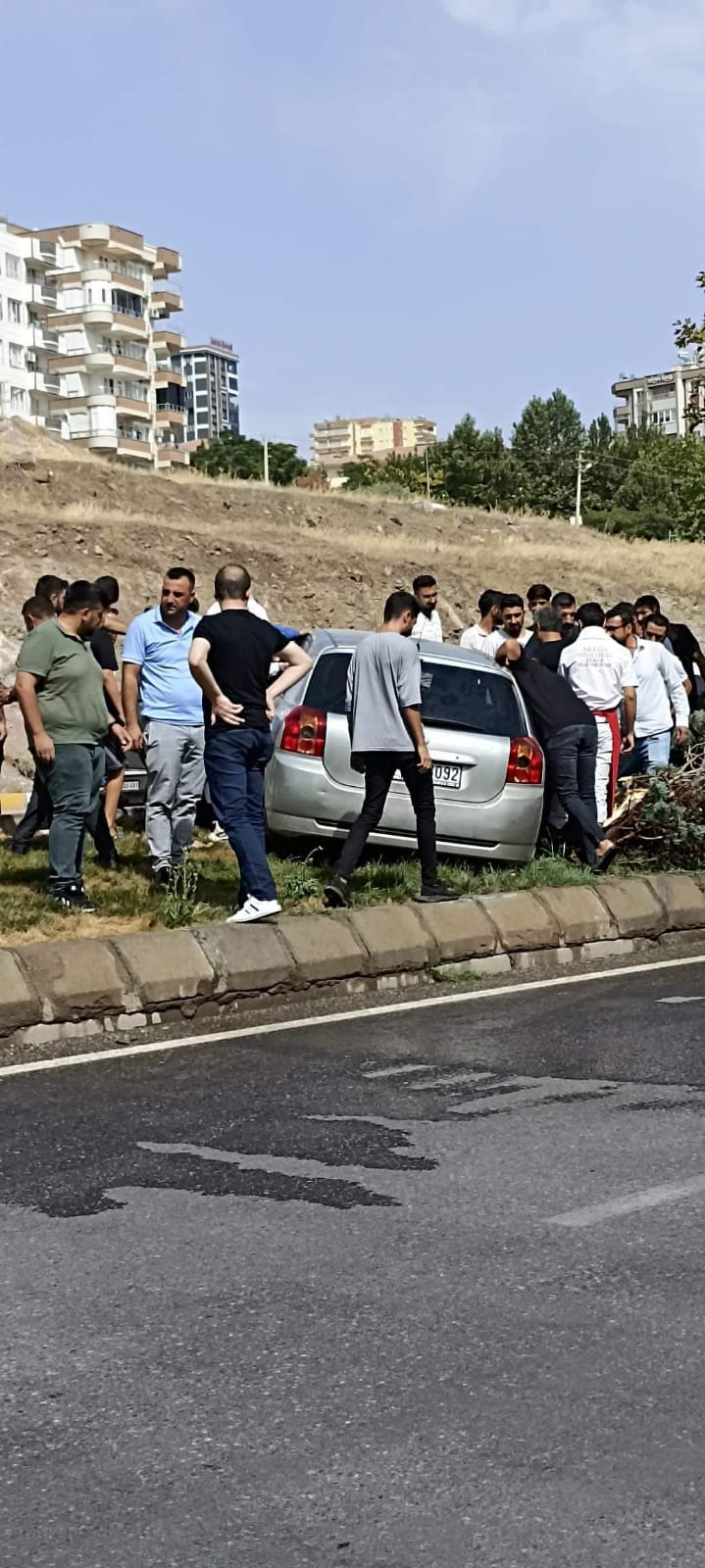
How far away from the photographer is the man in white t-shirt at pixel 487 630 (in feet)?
46.0

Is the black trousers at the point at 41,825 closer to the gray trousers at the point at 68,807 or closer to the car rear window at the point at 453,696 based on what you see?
the car rear window at the point at 453,696

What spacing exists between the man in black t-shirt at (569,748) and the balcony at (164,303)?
13167 centimetres

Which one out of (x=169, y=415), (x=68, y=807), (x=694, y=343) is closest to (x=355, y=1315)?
(x=68, y=807)

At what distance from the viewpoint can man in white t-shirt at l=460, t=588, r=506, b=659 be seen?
14.0 m

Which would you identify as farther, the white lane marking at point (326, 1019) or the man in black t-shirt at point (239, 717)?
the man in black t-shirt at point (239, 717)

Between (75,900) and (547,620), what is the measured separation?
4.60m

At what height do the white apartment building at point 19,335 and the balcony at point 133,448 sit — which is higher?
the white apartment building at point 19,335

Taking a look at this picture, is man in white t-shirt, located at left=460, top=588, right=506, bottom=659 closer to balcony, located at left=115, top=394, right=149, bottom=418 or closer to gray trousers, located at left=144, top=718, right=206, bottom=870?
gray trousers, located at left=144, top=718, right=206, bottom=870

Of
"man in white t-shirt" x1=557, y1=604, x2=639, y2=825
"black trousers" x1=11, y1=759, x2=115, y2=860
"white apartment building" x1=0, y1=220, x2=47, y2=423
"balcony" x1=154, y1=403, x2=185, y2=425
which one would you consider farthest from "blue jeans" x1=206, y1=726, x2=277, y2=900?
"balcony" x1=154, y1=403, x2=185, y2=425

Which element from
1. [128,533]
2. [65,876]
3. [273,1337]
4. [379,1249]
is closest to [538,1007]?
[65,876]

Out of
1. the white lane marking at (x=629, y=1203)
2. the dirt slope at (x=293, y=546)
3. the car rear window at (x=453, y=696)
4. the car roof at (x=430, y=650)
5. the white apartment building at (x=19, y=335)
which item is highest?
the white apartment building at (x=19, y=335)

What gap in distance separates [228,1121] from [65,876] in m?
4.03


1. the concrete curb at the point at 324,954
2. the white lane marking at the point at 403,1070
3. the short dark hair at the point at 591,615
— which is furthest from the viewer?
the short dark hair at the point at 591,615

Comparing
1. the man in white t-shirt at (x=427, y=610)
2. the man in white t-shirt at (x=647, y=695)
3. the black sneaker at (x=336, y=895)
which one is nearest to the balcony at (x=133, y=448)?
the man in white t-shirt at (x=427, y=610)
